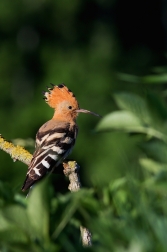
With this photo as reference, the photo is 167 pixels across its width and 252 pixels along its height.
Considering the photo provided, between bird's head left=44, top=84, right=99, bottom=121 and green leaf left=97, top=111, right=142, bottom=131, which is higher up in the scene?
green leaf left=97, top=111, right=142, bottom=131

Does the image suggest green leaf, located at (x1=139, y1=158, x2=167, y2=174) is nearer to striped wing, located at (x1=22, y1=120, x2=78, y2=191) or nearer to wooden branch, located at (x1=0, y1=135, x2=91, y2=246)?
wooden branch, located at (x1=0, y1=135, x2=91, y2=246)

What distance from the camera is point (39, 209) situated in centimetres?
133

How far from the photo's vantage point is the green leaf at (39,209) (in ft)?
4.31

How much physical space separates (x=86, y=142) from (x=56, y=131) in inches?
504

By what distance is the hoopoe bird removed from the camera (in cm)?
435

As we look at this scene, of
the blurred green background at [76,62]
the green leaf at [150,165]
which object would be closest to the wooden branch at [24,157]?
the green leaf at [150,165]

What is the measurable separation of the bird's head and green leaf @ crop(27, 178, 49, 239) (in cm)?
438

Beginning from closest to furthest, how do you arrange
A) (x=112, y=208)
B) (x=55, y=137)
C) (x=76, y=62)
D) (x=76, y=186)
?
(x=112, y=208), (x=76, y=186), (x=55, y=137), (x=76, y=62)

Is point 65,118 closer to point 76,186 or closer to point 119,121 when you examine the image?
point 76,186

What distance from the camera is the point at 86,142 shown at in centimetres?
1811

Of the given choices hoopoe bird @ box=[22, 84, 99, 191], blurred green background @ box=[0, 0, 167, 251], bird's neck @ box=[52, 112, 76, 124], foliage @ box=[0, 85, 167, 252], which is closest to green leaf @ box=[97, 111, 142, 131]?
foliage @ box=[0, 85, 167, 252]

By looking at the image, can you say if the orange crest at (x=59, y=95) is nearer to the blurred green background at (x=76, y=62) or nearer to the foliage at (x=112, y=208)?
the foliage at (x=112, y=208)

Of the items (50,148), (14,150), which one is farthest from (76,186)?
(50,148)

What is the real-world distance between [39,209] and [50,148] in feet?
12.0
